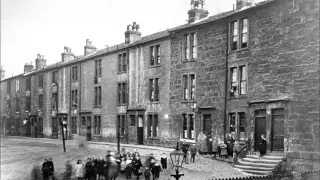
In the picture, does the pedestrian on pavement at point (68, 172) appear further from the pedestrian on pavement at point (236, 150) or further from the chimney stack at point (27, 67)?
the chimney stack at point (27, 67)

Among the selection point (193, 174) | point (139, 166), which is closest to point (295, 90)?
point (193, 174)

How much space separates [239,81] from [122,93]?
13.9 meters

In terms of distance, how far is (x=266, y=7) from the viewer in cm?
2264

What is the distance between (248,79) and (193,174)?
21.8 feet

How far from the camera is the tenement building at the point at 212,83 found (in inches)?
805

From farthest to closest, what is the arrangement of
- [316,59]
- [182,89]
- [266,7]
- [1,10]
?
1. [182,89]
2. [266,7]
3. [316,59]
4. [1,10]

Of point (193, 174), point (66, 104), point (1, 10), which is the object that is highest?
point (1, 10)

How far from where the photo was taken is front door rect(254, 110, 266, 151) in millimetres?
22578

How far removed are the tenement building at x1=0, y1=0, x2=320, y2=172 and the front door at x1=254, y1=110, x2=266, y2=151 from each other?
52 mm

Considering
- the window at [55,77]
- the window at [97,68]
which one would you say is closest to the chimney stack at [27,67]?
the window at [55,77]

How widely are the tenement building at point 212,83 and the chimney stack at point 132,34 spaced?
0.41 ft

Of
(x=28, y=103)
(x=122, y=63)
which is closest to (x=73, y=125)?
(x=122, y=63)

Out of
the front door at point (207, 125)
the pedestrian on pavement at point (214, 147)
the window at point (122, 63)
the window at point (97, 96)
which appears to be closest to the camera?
the pedestrian on pavement at point (214, 147)

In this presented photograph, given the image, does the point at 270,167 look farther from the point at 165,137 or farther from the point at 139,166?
the point at 165,137
